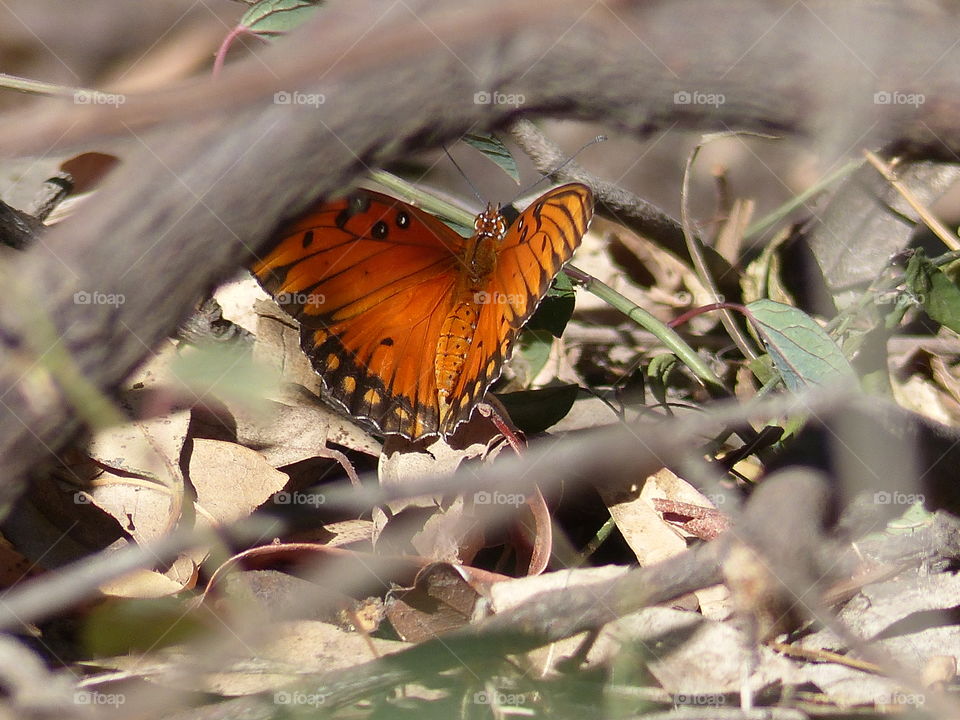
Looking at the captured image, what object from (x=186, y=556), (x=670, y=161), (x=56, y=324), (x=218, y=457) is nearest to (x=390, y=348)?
(x=218, y=457)

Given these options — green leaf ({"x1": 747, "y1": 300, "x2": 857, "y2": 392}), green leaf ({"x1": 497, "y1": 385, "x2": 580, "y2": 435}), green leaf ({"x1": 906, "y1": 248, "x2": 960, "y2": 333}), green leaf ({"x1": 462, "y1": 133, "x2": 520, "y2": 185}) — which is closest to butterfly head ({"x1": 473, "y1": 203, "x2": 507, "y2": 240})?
green leaf ({"x1": 462, "y1": 133, "x2": 520, "y2": 185})

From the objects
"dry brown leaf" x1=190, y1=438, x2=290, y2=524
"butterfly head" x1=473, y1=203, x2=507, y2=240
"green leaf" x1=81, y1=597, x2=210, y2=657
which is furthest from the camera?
"butterfly head" x1=473, y1=203, x2=507, y2=240

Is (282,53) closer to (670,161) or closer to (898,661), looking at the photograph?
(898,661)

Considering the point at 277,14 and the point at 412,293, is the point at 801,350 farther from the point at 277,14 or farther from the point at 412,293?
the point at 277,14

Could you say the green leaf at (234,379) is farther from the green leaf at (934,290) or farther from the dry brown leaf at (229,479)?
the green leaf at (934,290)

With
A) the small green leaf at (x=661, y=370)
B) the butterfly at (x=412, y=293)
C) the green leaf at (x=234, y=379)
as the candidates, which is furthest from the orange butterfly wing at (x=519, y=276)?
the green leaf at (x=234, y=379)

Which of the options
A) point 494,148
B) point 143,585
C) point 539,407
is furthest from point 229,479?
point 494,148

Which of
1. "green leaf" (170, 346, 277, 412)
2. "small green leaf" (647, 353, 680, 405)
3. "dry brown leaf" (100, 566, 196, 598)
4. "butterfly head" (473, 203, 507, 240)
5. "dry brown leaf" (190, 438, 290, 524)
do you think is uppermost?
"butterfly head" (473, 203, 507, 240)

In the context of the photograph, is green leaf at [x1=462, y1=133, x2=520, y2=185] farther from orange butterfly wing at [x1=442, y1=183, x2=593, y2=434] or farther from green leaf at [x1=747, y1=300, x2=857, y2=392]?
green leaf at [x1=747, y1=300, x2=857, y2=392]
